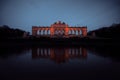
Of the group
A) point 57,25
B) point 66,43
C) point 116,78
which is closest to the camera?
point 116,78

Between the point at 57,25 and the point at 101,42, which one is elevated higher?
the point at 57,25

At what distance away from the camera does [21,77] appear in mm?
4500

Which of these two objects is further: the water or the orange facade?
the orange facade

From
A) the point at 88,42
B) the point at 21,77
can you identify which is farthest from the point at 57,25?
the point at 21,77

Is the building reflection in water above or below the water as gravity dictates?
above

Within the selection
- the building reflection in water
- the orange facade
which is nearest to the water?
the building reflection in water

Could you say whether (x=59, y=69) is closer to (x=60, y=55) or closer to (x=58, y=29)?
(x=60, y=55)

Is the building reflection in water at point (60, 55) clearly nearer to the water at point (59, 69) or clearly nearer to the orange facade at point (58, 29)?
the water at point (59, 69)

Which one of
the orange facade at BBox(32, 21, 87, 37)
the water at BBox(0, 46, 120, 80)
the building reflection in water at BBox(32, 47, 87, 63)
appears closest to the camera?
the water at BBox(0, 46, 120, 80)

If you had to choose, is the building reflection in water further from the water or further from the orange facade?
the orange facade

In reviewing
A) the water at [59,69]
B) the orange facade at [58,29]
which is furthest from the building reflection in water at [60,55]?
the orange facade at [58,29]

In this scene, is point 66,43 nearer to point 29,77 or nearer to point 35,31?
point 29,77

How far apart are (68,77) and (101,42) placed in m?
17.2

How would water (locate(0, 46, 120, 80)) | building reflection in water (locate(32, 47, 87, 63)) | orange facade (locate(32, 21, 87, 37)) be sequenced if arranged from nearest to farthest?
water (locate(0, 46, 120, 80)) → building reflection in water (locate(32, 47, 87, 63)) → orange facade (locate(32, 21, 87, 37))
